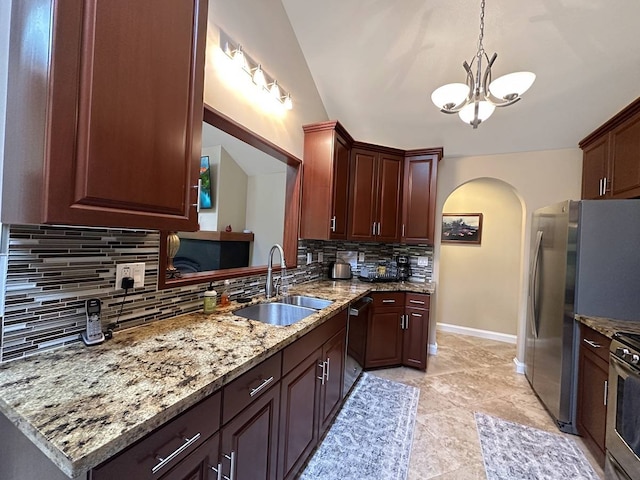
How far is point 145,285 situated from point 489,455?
2.33 metres

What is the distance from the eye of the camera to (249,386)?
108 centimetres

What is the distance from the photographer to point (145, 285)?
1367mm

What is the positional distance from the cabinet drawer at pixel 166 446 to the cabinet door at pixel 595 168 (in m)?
3.46

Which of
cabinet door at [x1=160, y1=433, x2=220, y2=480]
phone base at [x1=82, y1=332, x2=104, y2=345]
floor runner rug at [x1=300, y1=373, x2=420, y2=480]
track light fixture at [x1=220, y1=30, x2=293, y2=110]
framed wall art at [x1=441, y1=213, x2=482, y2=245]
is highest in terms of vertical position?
track light fixture at [x1=220, y1=30, x2=293, y2=110]

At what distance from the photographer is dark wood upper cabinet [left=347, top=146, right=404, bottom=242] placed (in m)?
3.10

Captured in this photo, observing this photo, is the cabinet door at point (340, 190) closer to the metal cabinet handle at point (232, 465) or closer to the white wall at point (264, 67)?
the white wall at point (264, 67)

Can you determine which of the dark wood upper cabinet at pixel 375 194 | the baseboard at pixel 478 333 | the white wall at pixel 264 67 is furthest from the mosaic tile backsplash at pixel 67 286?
the baseboard at pixel 478 333

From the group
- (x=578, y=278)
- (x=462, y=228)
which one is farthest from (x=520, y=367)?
(x=462, y=228)

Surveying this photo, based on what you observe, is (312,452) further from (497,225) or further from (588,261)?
(497,225)

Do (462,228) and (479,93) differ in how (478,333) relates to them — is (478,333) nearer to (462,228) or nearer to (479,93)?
(462,228)

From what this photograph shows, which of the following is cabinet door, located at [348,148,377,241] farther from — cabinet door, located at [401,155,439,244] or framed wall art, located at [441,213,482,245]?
framed wall art, located at [441,213,482,245]

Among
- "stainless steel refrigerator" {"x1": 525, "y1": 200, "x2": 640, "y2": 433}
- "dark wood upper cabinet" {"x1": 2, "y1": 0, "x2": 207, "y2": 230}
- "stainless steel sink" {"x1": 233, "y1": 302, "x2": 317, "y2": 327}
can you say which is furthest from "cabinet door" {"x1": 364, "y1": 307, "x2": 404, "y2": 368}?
"dark wood upper cabinet" {"x1": 2, "y1": 0, "x2": 207, "y2": 230}

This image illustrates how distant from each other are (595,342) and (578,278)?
1.41 ft

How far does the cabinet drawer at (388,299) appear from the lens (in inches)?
114
